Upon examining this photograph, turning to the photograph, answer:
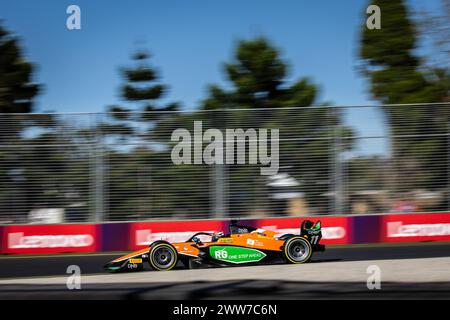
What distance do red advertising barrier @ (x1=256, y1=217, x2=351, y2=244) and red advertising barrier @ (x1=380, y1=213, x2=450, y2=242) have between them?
2.73 ft

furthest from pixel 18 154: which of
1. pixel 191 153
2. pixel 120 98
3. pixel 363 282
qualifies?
pixel 120 98

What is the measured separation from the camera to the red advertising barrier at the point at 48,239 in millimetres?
12539

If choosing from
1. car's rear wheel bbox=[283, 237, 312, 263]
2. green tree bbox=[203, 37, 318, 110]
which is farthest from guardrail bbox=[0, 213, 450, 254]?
green tree bbox=[203, 37, 318, 110]

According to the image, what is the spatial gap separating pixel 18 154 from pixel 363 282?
8764 millimetres

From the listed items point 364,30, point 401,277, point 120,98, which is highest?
point 364,30

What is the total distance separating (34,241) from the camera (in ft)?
41.2

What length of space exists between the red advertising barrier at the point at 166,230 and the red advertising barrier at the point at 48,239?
0.83 metres

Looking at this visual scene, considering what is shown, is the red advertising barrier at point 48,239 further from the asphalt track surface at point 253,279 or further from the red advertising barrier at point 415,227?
the red advertising barrier at point 415,227

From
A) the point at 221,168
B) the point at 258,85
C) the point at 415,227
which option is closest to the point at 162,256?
the point at 221,168

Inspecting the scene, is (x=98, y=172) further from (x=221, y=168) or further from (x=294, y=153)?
(x=294, y=153)

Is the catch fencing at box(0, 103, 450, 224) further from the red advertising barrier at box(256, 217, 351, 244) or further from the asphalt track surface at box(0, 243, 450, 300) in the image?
the asphalt track surface at box(0, 243, 450, 300)

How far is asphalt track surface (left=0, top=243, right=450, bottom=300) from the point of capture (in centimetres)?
639

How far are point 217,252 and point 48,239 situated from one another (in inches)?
199
